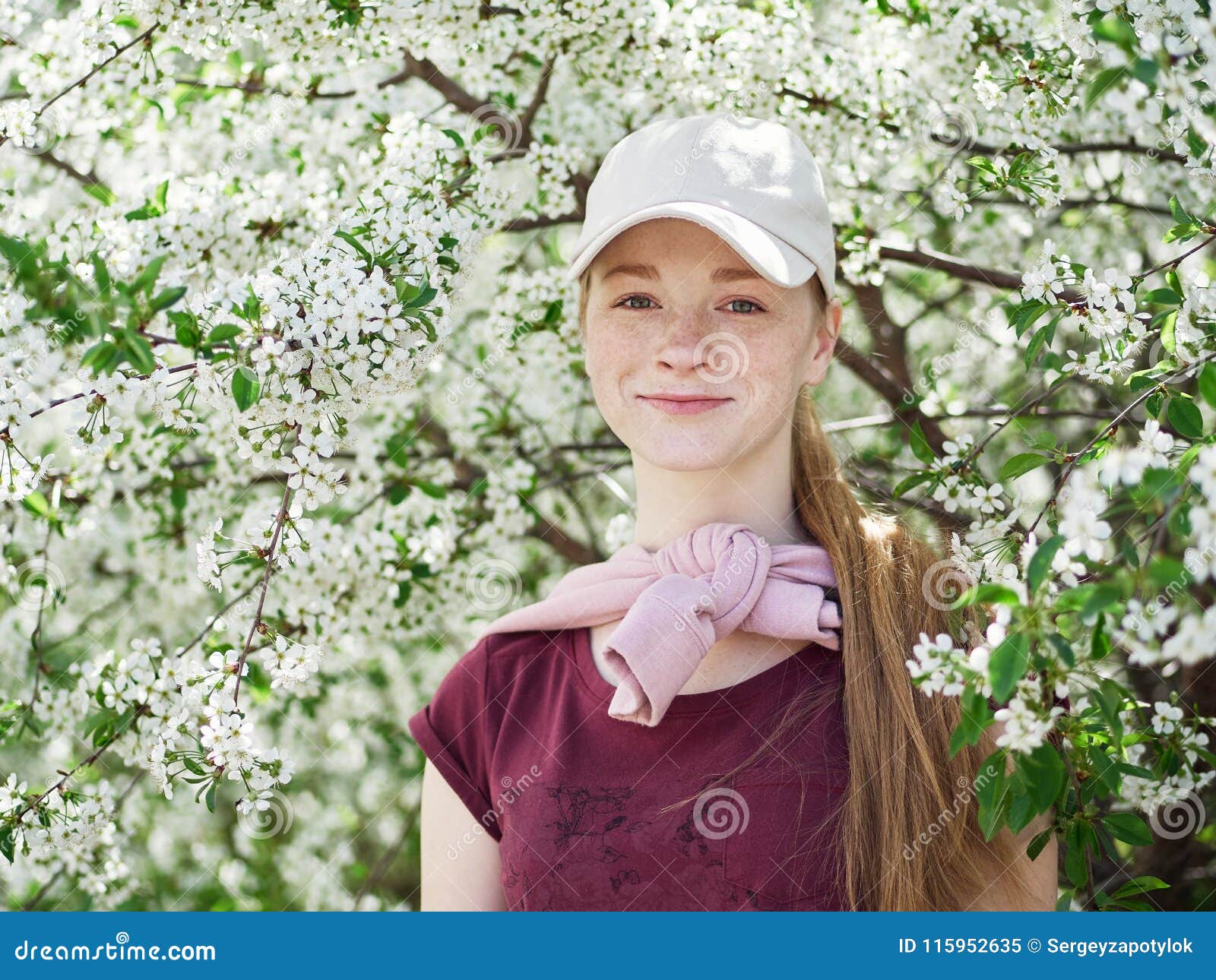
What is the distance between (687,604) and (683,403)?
0.32m

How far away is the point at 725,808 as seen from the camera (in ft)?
5.76

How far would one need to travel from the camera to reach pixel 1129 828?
5.43 feet

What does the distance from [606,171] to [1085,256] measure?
231cm

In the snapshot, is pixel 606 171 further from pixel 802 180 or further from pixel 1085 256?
pixel 1085 256

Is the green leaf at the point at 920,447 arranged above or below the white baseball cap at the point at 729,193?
below

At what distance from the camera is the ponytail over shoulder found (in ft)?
5.68

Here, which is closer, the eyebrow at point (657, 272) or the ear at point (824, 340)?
the eyebrow at point (657, 272)

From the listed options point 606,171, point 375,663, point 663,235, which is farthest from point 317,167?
point 375,663

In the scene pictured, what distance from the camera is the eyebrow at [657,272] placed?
5.94 ft
